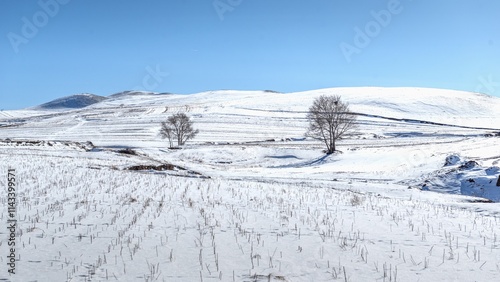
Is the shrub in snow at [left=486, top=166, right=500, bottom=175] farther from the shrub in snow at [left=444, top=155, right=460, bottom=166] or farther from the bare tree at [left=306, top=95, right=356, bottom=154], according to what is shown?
the bare tree at [left=306, top=95, right=356, bottom=154]

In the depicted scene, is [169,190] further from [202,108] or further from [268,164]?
[202,108]

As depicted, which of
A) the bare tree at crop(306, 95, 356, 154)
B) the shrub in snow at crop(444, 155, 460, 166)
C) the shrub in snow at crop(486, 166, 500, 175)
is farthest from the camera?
the bare tree at crop(306, 95, 356, 154)

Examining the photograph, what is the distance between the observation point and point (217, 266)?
621 centimetres

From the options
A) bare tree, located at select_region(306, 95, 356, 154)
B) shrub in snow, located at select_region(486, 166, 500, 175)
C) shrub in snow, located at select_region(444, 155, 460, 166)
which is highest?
bare tree, located at select_region(306, 95, 356, 154)

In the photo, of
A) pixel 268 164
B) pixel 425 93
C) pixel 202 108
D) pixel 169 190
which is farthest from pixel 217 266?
pixel 425 93

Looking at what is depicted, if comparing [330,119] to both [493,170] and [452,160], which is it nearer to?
[452,160]

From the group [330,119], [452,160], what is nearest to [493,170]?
[452,160]

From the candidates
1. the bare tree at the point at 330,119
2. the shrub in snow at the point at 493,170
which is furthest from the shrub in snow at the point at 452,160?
the bare tree at the point at 330,119

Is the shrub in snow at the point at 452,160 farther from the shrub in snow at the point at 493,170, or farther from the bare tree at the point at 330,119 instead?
the bare tree at the point at 330,119

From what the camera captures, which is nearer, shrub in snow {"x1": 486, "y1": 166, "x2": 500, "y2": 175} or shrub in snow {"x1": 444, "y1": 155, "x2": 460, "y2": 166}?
shrub in snow {"x1": 486, "y1": 166, "x2": 500, "y2": 175}

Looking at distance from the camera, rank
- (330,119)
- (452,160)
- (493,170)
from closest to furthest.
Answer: (493,170)
(452,160)
(330,119)

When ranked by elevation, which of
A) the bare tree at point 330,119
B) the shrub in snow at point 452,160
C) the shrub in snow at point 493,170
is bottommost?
the shrub in snow at point 493,170

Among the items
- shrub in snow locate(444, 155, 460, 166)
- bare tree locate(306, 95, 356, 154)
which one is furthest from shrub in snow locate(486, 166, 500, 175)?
bare tree locate(306, 95, 356, 154)

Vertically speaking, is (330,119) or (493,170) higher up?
(330,119)
